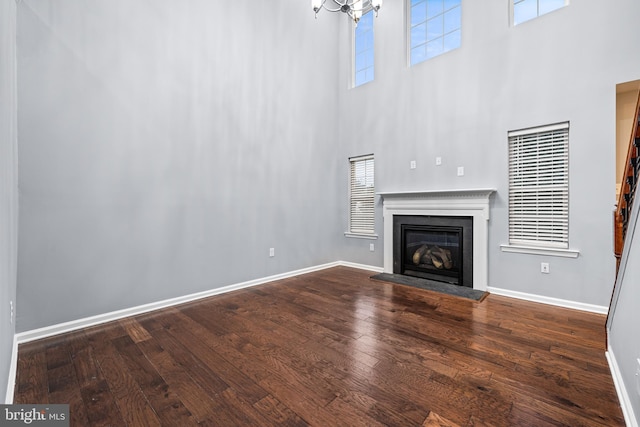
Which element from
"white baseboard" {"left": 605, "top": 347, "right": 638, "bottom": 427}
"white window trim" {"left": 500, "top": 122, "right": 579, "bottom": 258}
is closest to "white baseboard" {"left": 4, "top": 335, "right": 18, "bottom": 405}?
"white baseboard" {"left": 605, "top": 347, "right": 638, "bottom": 427}

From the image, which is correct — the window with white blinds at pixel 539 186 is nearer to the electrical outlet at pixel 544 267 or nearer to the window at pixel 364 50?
the electrical outlet at pixel 544 267

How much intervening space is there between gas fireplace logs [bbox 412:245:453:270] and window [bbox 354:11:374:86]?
9.91ft

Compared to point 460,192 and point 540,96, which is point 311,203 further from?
point 540,96

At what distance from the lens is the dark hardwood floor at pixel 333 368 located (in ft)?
4.81

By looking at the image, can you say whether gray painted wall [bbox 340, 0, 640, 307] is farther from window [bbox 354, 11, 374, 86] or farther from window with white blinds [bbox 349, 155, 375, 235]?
window [bbox 354, 11, 374, 86]

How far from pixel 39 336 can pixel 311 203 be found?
3380mm

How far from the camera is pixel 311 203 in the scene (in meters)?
4.60

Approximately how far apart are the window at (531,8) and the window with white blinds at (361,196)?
2.47m

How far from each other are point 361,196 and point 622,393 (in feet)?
12.3

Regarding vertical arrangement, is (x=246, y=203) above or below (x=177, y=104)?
below

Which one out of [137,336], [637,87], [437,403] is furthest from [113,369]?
[637,87]

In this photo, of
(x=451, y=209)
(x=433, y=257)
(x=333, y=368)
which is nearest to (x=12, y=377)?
(x=333, y=368)

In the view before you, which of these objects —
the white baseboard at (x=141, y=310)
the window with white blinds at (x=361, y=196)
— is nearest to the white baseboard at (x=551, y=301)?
the white baseboard at (x=141, y=310)

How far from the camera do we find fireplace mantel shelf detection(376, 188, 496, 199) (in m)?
3.45
